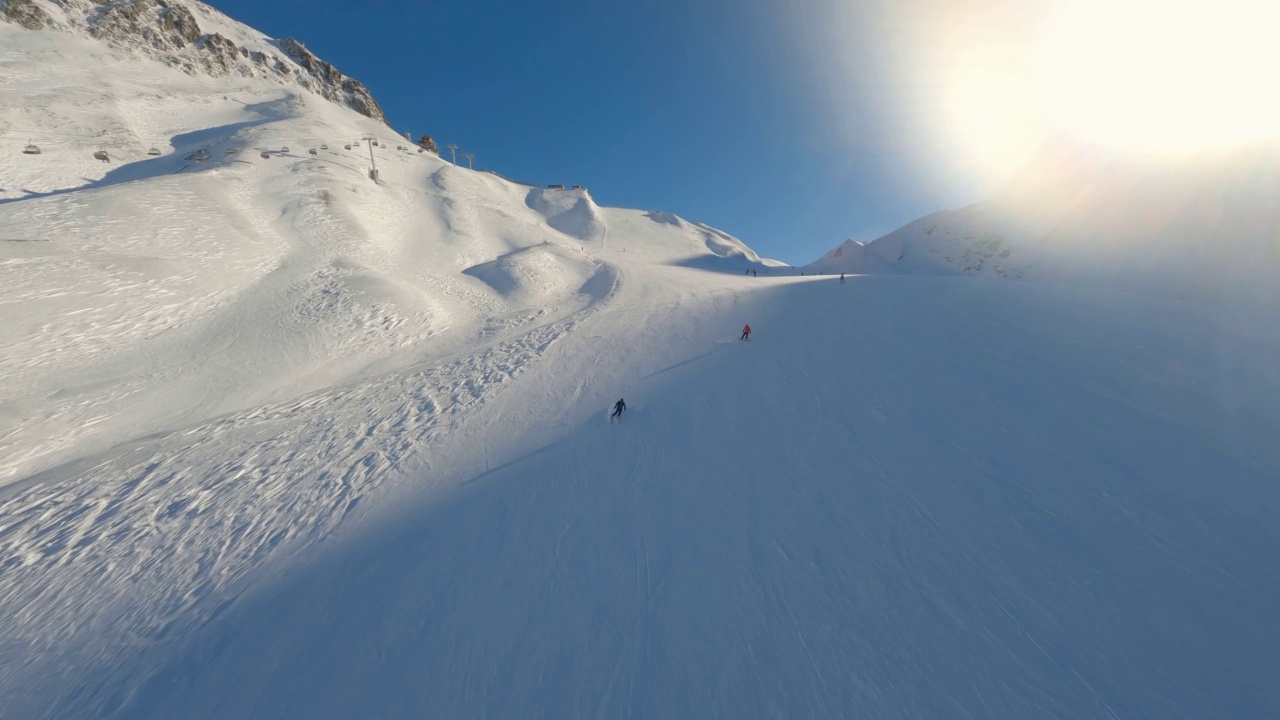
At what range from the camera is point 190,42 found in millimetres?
61562

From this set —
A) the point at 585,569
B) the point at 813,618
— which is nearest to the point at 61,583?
the point at 585,569

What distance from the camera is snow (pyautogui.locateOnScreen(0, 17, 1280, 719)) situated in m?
5.48

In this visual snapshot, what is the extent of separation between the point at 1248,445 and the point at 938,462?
23.1 ft

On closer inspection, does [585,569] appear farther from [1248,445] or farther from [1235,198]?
[1235,198]

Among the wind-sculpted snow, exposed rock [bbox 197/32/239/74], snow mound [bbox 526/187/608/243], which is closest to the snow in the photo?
the wind-sculpted snow

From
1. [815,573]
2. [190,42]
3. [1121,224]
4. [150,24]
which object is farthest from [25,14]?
[1121,224]

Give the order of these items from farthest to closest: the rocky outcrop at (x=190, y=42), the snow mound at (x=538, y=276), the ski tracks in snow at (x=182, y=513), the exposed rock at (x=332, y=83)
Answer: the exposed rock at (x=332, y=83)
the rocky outcrop at (x=190, y=42)
the snow mound at (x=538, y=276)
the ski tracks in snow at (x=182, y=513)

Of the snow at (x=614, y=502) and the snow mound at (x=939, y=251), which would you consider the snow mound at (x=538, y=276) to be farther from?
the snow mound at (x=939, y=251)

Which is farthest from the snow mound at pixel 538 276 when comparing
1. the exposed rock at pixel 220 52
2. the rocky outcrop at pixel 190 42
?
the exposed rock at pixel 220 52

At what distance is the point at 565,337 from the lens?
19.7 m

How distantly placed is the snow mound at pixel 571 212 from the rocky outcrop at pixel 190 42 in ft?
166

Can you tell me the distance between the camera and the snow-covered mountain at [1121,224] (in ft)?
81.0

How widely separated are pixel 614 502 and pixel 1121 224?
4448cm

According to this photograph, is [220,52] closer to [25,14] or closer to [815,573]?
[25,14]
